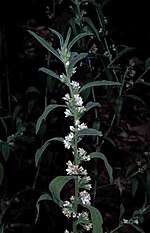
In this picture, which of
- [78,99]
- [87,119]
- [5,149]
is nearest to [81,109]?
[78,99]

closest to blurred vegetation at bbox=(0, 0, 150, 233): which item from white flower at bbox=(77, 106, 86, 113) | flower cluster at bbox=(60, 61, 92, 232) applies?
flower cluster at bbox=(60, 61, 92, 232)

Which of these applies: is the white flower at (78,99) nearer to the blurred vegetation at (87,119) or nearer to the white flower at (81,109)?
the white flower at (81,109)

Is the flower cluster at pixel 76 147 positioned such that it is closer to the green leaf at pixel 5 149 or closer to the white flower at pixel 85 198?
the white flower at pixel 85 198

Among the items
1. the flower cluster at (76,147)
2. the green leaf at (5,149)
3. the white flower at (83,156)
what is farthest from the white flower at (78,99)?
the green leaf at (5,149)

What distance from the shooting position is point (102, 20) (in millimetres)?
1648

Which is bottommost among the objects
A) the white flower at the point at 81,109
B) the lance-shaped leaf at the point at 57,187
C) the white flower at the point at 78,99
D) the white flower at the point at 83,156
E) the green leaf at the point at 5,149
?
the green leaf at the point at 5,149

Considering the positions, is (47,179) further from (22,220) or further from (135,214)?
(135,214)

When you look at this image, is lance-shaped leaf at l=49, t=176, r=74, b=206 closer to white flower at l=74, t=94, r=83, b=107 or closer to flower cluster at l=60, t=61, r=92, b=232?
flower cluster at l=60, t=61, r=92, b=232

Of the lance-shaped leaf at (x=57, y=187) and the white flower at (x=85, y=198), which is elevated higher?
the lance-shaped leaf at (x=57, y=187)

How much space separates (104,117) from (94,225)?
9.07 ft

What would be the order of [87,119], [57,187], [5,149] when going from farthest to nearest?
[87,119]
[5,149]
[57,187]

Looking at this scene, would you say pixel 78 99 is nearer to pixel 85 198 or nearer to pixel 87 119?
pixel 85 198

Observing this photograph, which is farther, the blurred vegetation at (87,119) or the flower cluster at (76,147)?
the blurred vegetation at (87,119)

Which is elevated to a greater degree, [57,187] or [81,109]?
[81,109]
